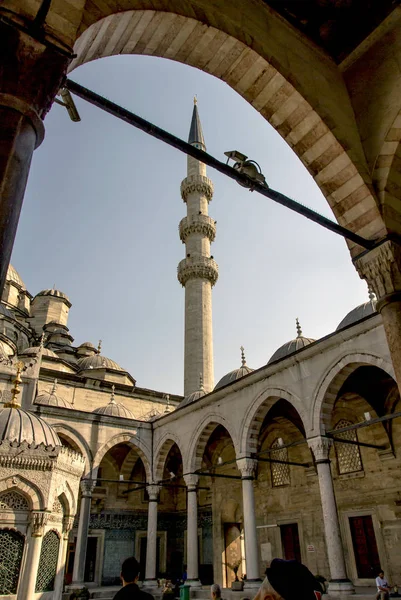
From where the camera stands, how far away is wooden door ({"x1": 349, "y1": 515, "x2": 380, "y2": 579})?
9859 mm

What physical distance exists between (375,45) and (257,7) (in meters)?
1.25

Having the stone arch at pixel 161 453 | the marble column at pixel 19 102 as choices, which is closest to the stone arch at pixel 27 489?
the marble column at pixel 19 102

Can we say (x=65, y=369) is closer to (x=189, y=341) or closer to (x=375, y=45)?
(x=189, y=341)

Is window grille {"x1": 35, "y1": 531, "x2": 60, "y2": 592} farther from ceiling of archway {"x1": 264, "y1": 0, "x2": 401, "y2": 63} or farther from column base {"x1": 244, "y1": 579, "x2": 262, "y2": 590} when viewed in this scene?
ceiling of archway {"x1": 264, "y1": 0, "x2": 401, "y2": 63}

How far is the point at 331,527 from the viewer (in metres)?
8.13

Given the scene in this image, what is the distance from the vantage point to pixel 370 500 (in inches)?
404

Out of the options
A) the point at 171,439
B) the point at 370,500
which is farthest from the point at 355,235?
the point at 171,439

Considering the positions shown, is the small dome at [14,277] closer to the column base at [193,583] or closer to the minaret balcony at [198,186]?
the minaret balcony at [198,186]

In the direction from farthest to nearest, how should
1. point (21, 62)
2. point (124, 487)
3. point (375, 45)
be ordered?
1. point (124, 487)
2. point (375, 45)
3. point (21, 62)

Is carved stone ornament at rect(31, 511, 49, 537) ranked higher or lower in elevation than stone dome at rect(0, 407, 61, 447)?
lower

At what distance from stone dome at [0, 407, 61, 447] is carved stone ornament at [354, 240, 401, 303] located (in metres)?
5.23

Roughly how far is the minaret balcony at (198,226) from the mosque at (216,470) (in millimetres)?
4260

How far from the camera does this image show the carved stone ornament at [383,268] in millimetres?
3654

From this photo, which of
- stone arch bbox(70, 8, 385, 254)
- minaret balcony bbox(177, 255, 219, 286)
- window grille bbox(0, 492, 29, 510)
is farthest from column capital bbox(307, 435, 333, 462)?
minaret balcony bbox(177, 255, 219, 286)
